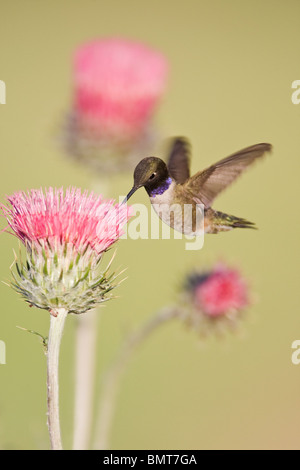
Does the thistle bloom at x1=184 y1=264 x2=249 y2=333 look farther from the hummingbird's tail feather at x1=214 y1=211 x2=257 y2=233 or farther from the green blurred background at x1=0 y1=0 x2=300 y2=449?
the hummingbird's tail feather at x1=214 y1=211 x2=257 y2=233

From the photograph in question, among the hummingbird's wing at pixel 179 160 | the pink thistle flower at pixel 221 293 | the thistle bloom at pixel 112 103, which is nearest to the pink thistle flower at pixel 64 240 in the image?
the hummingbird's wing at pixel 179 160

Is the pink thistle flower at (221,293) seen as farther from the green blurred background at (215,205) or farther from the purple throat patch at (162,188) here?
the purple throat patch at (162,188)

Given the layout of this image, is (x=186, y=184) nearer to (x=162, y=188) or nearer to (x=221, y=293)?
(x=162, y=188)

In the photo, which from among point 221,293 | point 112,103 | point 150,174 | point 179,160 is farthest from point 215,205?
point 150,174

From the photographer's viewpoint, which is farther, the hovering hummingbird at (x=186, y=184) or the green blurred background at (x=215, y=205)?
the green blurred background at (x=215, y=205)

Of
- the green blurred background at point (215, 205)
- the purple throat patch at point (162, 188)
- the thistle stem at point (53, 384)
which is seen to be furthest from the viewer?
the green blurred background at point (215, 205)

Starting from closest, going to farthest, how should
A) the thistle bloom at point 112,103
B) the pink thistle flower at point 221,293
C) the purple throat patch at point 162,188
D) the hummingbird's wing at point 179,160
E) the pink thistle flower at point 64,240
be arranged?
the pink thistle flower at point 64,240 → the purple throat patch at point 162,188 → the hummingbird's wing at point 179,160 → the pink thistle flower at point 221,293 → the thistle bloom at point 112,103
